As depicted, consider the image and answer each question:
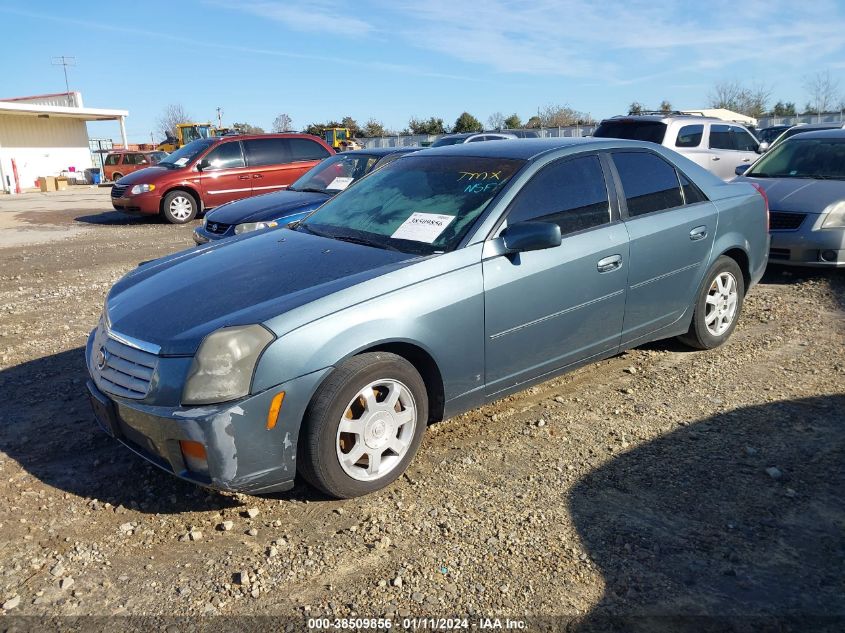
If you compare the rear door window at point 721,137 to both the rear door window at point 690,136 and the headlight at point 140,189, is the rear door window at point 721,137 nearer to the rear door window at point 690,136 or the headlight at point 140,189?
the rear door window at point 690,136

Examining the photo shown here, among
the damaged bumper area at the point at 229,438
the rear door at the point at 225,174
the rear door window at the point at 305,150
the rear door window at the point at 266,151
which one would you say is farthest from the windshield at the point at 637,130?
the damaged bumper area at the point at 229,438

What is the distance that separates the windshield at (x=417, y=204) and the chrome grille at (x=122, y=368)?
140 centimetres

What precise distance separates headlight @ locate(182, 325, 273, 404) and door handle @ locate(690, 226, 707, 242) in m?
3.21

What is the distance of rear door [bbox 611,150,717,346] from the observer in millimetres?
4438

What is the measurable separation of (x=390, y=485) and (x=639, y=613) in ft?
4.52

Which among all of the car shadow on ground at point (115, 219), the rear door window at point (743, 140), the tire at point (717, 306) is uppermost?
the rear door window at point (743, 140)

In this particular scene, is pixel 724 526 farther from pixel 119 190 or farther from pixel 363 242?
pixel 119 190

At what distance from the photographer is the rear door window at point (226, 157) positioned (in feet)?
45.9

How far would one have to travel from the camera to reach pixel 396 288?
3342 millimetres

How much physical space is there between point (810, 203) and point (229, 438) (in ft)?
22.1

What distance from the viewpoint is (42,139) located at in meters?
33.7

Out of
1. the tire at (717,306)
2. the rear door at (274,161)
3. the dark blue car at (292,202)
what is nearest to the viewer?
the tire at (717,306)

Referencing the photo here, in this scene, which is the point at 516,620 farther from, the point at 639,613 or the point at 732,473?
the point at 732,473

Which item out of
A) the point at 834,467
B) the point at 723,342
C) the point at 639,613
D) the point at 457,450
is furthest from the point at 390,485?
the point at 723,342
